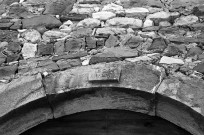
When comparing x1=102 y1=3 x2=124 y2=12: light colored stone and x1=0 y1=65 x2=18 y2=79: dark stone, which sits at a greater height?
x1=102 y1=3 x2=124 y2=12: light colored stone

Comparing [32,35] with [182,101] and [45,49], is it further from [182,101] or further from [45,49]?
[182,101]

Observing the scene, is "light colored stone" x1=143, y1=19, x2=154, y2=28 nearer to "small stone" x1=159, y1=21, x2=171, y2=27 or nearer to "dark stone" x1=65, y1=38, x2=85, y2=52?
"small stone" x1=159, y1=21, x2=171, y2=27

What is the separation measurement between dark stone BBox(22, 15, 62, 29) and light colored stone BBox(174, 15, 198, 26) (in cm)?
108

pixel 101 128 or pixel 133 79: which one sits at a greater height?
pixel 133 79

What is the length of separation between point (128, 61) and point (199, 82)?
0.58 metres

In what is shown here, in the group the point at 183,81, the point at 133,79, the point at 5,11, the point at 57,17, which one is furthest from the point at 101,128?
the point at 5,11

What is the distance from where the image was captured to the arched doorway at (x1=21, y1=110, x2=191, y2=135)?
10.2ft

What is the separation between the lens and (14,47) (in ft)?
11.3

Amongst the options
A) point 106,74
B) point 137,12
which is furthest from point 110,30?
point 106,74

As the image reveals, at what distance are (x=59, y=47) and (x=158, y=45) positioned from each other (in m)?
0.83

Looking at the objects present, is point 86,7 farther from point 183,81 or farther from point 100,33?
point 183,81

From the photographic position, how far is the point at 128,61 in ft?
10.4

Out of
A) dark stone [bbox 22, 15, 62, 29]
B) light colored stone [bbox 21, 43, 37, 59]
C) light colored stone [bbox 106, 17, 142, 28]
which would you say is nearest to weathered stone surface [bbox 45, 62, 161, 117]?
light colored stone [bbox 21, 43, 37, 59]

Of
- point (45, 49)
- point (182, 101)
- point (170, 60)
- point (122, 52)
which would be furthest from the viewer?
point (45, 49)
